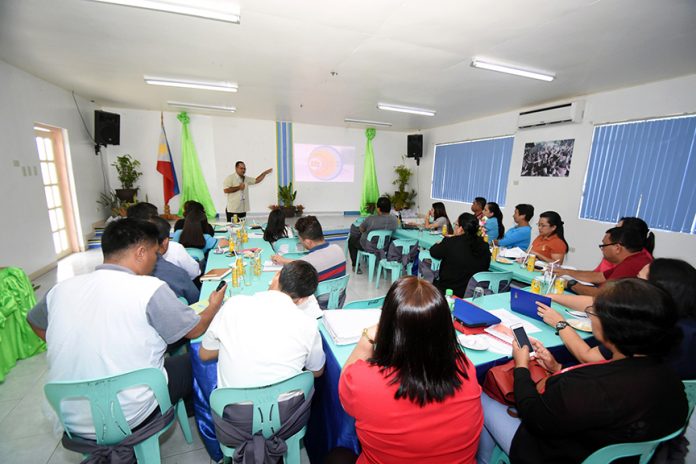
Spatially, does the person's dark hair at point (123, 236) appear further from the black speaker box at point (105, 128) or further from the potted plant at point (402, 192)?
the potted plant at point (402, 192)

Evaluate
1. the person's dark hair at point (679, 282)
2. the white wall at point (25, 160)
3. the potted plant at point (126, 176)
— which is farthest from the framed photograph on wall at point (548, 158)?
the potted plant at point (126, 176)

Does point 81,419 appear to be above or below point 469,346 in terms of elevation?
below

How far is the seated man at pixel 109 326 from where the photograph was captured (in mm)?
1230

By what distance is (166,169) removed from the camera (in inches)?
279

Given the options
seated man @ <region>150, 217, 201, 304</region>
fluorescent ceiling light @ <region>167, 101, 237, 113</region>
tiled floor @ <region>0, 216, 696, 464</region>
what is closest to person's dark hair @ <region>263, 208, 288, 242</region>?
seated man @ <region>150, 217, 201, 304</region>

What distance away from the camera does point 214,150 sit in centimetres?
775

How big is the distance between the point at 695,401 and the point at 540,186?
5284mm

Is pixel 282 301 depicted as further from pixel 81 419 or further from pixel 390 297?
pixel 81 419

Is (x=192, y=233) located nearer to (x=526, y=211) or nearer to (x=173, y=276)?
(x=173, y=276)

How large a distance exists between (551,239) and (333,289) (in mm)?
2641

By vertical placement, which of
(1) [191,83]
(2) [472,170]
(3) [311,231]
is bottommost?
(3) [311,231]

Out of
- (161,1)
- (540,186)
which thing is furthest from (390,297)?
(540,186)

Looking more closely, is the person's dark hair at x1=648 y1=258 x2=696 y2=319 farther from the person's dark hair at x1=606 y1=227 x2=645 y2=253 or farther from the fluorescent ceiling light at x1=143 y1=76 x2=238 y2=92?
the fluorescent ceiling light at x1=143 y1=76 x2=238 y2=92

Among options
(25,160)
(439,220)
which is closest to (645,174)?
(439,220)
